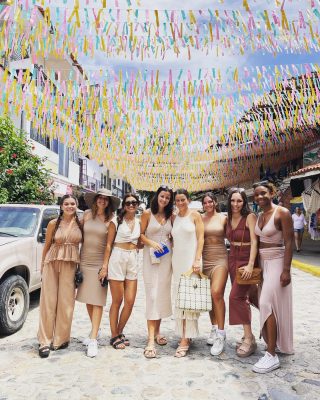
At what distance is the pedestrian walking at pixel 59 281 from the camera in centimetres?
432

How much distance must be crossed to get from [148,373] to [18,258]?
245 centimetres

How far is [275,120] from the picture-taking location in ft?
37.1

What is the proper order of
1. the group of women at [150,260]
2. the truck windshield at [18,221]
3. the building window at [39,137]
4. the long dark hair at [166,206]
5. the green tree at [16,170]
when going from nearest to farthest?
the group of women at [150,260] < the long dark hair at [166,206] < the truck windshield at [18,221] < the green tree at [16,170] < the building window at [39,137]

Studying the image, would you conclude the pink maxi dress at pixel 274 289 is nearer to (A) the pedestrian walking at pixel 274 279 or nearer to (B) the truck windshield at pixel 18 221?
(A) the pedestrian walking at pixel 274 279

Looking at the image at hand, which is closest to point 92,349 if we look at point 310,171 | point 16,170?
point 16,170

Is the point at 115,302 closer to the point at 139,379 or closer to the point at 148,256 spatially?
the point at 148,256

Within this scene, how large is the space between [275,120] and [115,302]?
28.5ft

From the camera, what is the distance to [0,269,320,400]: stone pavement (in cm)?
329

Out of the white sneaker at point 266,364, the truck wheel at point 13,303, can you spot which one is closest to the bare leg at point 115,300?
the truck wheel at point 13,303

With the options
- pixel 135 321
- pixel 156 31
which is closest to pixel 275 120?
pixel 156 31

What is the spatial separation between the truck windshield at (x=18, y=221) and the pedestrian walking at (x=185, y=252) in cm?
255

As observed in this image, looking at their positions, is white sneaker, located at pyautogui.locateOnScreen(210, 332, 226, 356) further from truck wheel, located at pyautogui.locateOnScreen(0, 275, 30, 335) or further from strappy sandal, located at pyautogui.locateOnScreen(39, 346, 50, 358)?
truck wheel, located at pyautogui.locateOnScreen(0, 275, 30, 335)

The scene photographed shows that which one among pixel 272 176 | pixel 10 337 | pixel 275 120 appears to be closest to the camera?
pixel 10 337

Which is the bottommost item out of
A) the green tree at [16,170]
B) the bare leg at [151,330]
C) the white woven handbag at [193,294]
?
the bare leg at [151,330]
